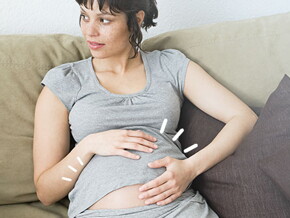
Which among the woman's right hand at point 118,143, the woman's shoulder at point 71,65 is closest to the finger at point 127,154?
the woman's right hand at point 118,143

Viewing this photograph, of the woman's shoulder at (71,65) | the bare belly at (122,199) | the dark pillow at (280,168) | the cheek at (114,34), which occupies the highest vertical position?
the cheek at (114,34)

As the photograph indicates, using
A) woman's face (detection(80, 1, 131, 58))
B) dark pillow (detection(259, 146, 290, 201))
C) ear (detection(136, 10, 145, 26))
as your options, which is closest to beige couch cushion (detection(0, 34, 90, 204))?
woman's face (detection(80, 1, 131, 58))

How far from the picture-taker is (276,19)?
1593 mm

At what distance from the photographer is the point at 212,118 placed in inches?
56.4

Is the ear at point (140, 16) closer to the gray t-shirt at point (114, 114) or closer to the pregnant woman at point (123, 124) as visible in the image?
the pregnant woman at point (123, 124)

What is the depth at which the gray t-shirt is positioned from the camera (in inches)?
47.6

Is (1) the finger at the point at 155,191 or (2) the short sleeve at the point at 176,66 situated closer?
(1) the finger at the point at 155,191

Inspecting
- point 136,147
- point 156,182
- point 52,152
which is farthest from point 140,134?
point 52,152

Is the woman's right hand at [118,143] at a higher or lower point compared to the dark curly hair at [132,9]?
lower

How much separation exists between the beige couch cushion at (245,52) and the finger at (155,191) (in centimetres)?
50

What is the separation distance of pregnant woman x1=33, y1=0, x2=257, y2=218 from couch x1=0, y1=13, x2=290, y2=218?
2.2 inches

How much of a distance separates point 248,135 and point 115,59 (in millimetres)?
493

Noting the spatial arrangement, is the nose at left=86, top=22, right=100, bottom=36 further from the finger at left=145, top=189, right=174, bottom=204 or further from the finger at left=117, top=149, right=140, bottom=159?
the finger at left=145, top=189, right=174, bottom=204

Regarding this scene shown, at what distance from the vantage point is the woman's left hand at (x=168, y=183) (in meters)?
1.18
